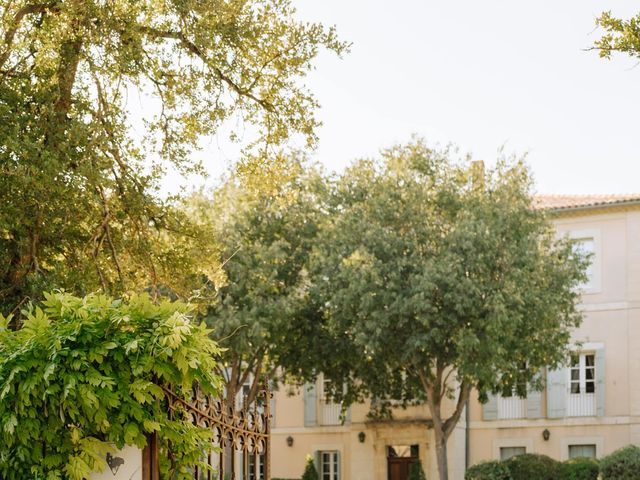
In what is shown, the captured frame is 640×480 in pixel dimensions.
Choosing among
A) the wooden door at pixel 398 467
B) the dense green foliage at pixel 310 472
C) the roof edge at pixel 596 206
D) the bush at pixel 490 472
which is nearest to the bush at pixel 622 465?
the bush at pixel 490 472

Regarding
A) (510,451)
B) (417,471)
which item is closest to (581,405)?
(510,451)

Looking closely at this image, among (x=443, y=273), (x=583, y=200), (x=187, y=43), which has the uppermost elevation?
(x=583, y=200)

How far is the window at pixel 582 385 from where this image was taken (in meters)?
35.3

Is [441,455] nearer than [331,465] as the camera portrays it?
Yes

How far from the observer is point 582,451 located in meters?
35.4

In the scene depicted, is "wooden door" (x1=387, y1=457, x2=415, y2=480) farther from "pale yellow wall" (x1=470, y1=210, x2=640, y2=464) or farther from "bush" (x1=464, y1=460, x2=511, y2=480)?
"bush" (x1=464, y1=460, x2=511, y2=480)

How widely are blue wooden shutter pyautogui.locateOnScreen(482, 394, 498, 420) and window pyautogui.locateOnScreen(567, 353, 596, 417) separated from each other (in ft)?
7.94

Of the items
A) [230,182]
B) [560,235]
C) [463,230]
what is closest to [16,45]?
[463,230]

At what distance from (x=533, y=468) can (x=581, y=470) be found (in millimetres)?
1192

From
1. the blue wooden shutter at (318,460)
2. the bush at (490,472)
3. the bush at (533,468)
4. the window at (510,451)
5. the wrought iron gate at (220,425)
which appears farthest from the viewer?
the blue wooden shutter at (318,460)

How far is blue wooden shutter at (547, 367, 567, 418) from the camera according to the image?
35.6 meters

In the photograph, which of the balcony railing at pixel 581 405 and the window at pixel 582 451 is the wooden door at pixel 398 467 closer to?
the window at pixel 582 451

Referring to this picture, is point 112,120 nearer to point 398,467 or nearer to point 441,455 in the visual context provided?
point 441,455

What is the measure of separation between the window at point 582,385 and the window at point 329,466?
8332 mm
